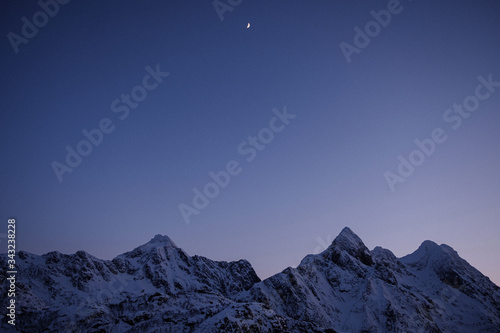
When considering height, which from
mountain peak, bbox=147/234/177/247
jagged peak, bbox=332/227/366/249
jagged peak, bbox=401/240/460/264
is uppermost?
mountain peak, bbox=147/234/177/247

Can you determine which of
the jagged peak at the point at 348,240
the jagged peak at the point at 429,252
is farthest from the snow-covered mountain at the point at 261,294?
the jagged peak at the point at 429,252

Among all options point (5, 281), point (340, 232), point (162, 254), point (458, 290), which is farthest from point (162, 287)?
point (458, 290)

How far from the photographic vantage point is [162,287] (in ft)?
454

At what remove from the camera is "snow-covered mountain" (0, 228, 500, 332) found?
60.2 metres

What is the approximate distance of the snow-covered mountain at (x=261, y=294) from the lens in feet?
198

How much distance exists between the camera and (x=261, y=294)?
102938 millimetres

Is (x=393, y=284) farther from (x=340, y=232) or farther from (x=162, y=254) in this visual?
(x=162, y=254)

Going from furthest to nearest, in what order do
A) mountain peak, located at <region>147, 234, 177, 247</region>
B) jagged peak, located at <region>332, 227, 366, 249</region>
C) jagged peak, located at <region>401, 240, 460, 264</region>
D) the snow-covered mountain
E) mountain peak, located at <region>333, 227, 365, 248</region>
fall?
mountain peak, located at <region>147, 234, 177, 247</region> → jagged peak, located at <region>401, 240, 460, 264</region> → mountain peak, located at <region>333, 227, 365, 248</region> → jagged peak, located at <region>332, 227, 366, 249</region> → the snow-covered mountain

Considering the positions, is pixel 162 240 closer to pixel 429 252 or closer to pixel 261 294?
pixel 261 294

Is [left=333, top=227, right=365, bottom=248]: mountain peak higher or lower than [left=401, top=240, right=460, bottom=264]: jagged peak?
higher

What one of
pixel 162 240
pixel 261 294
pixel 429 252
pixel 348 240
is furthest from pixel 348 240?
pixel 162 240

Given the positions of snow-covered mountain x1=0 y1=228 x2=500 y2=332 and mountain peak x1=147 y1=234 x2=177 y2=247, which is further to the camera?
mountain peak x1=147 y1=234 x2=177 y2=247

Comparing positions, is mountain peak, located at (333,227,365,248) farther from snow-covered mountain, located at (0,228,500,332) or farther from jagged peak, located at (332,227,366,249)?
snow-covered mountain, located at (0,228,500,332)

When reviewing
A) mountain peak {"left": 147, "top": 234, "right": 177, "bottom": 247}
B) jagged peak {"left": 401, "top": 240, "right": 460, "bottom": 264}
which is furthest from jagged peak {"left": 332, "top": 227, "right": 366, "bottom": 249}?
mountain peak {"left": 147, "top": 234, "right": 177, "bottom": 247}
